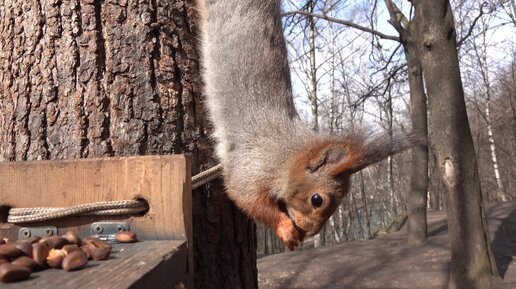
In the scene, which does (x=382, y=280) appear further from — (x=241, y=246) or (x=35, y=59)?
(x=35, y=59)

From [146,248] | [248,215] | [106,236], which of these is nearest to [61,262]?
[146,248]

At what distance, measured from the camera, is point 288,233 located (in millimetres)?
2143

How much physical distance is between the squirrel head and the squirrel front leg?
0.13ft

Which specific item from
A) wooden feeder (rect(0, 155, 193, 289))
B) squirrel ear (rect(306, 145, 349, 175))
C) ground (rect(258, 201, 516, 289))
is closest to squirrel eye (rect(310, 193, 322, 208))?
squirrel ear (rect(306, 145, 349, 175))

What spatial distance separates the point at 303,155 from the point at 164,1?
0.85 meters

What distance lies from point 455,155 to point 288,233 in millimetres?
4008

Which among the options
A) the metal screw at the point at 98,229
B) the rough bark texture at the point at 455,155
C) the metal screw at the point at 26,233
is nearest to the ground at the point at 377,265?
the rough bark texture at the point at 455,155

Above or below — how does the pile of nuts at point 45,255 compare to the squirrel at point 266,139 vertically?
below

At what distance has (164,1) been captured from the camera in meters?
2.09

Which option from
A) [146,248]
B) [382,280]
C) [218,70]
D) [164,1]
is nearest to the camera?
[146,248]

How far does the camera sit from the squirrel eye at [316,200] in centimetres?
213

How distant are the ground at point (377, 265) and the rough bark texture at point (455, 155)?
2.01ft

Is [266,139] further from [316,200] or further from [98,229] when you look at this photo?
[98,229]

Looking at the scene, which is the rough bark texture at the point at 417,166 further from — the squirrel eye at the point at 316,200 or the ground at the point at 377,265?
the squirrel eye at the point at 316,200
